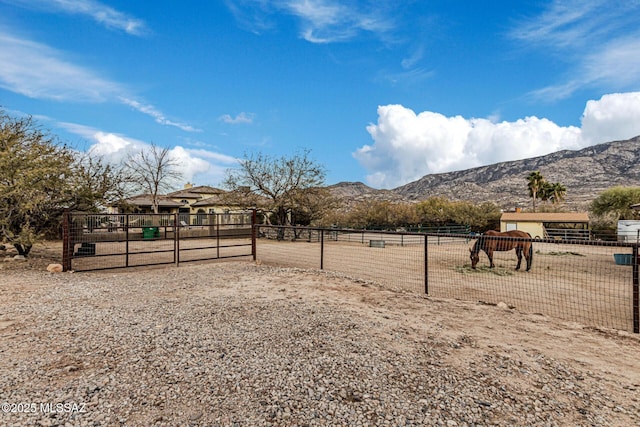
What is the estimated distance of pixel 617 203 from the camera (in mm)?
33438

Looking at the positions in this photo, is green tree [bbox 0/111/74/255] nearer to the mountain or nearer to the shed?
the shed

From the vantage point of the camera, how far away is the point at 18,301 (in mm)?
5426

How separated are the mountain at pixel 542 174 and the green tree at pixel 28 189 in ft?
157

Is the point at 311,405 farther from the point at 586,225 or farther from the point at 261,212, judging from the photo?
the point at 586,225

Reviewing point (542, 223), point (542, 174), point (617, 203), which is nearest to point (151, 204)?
point (542, 223)

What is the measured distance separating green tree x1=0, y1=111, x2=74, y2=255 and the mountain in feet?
157

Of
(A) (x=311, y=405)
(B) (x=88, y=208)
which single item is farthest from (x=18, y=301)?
(B) (x=88, y=208)

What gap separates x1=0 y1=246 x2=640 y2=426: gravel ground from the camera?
245cm

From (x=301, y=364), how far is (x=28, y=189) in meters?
9.67

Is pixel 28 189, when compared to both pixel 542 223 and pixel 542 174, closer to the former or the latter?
pixel 542 223

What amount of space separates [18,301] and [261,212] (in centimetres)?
1885

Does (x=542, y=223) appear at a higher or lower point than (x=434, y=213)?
lower

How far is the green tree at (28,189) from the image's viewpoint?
856 centimetres

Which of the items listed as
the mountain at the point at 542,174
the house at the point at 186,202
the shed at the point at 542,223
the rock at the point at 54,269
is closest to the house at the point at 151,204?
the house at the point at 186,202
